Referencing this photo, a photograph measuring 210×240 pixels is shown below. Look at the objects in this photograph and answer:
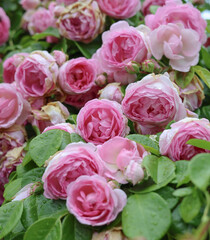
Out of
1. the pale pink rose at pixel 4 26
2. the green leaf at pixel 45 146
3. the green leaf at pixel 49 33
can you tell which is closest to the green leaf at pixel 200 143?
the green leaf at pixel 45 146

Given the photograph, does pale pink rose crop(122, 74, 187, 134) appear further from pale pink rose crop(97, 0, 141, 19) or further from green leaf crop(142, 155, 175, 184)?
pale pink rose crop(97, 0, 141, 19)

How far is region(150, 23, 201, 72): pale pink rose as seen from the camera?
751mm

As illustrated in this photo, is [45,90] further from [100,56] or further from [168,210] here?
[168,210]

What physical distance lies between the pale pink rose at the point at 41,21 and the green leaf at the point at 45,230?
2.36ft

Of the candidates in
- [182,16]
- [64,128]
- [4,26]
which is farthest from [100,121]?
[4,26]

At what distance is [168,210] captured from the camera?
1.61 ft

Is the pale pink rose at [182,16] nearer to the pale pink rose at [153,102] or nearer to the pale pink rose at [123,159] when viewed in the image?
the pale pink rose at [153,102]

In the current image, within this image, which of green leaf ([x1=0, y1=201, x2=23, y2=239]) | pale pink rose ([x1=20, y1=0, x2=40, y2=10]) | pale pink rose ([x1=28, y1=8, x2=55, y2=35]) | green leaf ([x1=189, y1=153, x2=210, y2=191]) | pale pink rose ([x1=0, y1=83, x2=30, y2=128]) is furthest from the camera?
pale pink rose ([x1=20, y1=0, x2=40, y2=10])

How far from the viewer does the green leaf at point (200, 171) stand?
1.48 ft

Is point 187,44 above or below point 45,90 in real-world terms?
above

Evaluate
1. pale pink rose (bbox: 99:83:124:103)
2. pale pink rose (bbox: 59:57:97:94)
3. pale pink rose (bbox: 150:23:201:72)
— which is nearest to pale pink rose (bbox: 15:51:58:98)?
pale pink rose (bbox: 59:57:97:94)

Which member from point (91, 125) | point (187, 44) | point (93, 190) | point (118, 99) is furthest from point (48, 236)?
point (187, 44)

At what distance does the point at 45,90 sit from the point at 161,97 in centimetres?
29

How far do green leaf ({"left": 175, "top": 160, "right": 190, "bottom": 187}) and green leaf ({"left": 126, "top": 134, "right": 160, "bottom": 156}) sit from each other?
0.15ft
